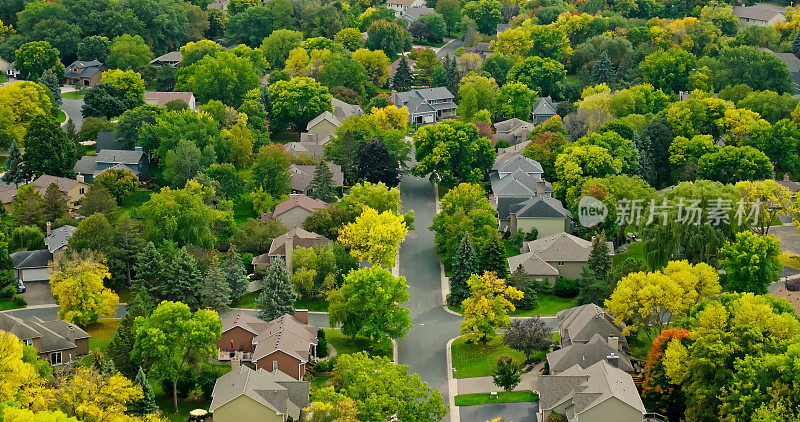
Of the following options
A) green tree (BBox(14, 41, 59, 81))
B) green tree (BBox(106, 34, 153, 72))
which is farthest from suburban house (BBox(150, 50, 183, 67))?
green tree (BBox(14, 41, 59, 81))

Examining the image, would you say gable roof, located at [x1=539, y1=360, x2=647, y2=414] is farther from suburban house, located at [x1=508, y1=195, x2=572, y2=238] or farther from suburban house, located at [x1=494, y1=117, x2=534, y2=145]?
suburban house, located at [x1=494, y1=117, x2=534, y2=145]

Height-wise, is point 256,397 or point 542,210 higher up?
point 256,397

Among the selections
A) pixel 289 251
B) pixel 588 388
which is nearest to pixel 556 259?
pixel 289 251

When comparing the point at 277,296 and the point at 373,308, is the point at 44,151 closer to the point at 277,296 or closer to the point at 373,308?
the point at 277,296

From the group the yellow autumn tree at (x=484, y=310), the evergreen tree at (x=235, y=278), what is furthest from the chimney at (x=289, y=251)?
the yellow autumn tree at (x=484, y=310)

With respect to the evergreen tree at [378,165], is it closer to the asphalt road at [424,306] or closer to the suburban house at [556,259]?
the asphalt road at [424,306]

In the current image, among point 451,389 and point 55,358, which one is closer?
point 451,389
